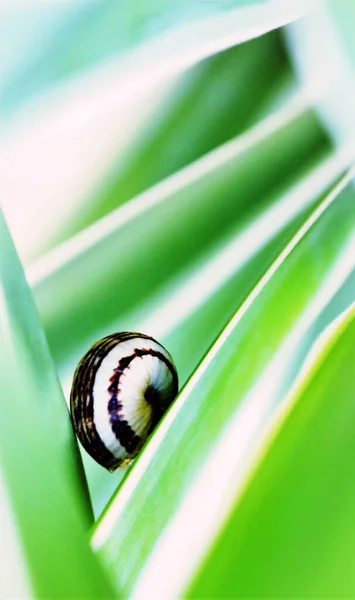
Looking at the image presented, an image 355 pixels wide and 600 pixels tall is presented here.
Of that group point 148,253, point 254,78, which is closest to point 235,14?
point 254,78

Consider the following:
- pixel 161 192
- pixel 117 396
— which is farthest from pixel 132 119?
pixel 117 396

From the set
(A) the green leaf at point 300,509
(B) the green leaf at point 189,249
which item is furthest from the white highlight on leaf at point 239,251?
(A) the green leaf at point 300,509

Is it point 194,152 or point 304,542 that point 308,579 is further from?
point 194,152

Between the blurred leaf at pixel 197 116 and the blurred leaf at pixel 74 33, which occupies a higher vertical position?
the blurred leaf at pixel 74 33

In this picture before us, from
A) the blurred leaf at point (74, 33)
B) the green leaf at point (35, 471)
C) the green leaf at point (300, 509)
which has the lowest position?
the green leaf at point (300, 509)

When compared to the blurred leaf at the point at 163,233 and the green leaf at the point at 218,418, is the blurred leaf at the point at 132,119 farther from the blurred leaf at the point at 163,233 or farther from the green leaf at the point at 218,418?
the green leaf at the point at 218,418

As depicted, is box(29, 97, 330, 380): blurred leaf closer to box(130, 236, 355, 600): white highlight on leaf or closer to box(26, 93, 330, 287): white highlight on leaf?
box(26, 93, 330, 287): white highlight on leaf

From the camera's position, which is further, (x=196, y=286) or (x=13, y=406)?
(x=196, y=286)
